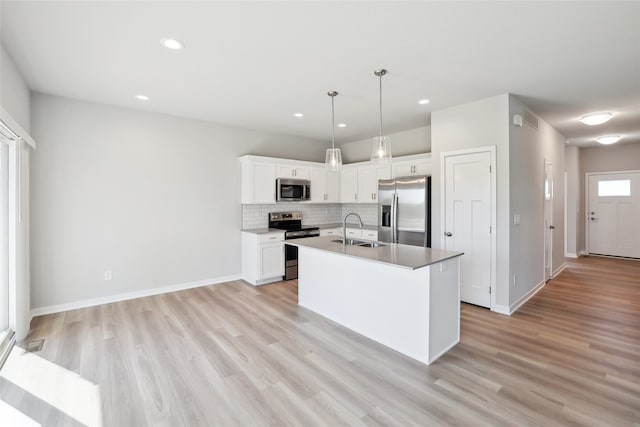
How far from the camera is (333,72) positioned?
10.1 feet

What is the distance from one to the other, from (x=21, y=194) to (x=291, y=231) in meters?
3.40

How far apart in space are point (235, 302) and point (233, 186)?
2031 mm

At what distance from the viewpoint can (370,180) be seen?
584cm

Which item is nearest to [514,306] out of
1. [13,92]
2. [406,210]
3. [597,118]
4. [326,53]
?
[406,210]

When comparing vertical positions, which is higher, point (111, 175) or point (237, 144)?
point (237, 144)

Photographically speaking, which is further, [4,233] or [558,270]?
[558,270]

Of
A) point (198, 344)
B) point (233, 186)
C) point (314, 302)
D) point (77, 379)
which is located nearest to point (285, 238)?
point (233, 186)

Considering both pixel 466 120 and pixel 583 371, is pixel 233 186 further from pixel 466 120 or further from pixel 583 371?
pixel 583 371

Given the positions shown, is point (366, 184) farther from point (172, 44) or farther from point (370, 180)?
point (172, 44)

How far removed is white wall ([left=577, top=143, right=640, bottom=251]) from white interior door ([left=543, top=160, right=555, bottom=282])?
3.09m

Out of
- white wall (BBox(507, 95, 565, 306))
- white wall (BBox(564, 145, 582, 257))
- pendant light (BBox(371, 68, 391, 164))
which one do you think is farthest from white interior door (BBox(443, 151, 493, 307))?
white wall (BBox(564, 145, 582, 257))

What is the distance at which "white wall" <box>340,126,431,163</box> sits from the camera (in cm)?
537

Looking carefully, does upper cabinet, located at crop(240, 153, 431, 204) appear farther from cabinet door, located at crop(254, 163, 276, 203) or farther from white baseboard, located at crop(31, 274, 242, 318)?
white baseboard, located at crop(31, 274, 242, 318)

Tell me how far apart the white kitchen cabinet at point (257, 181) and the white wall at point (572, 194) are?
6988 mm
